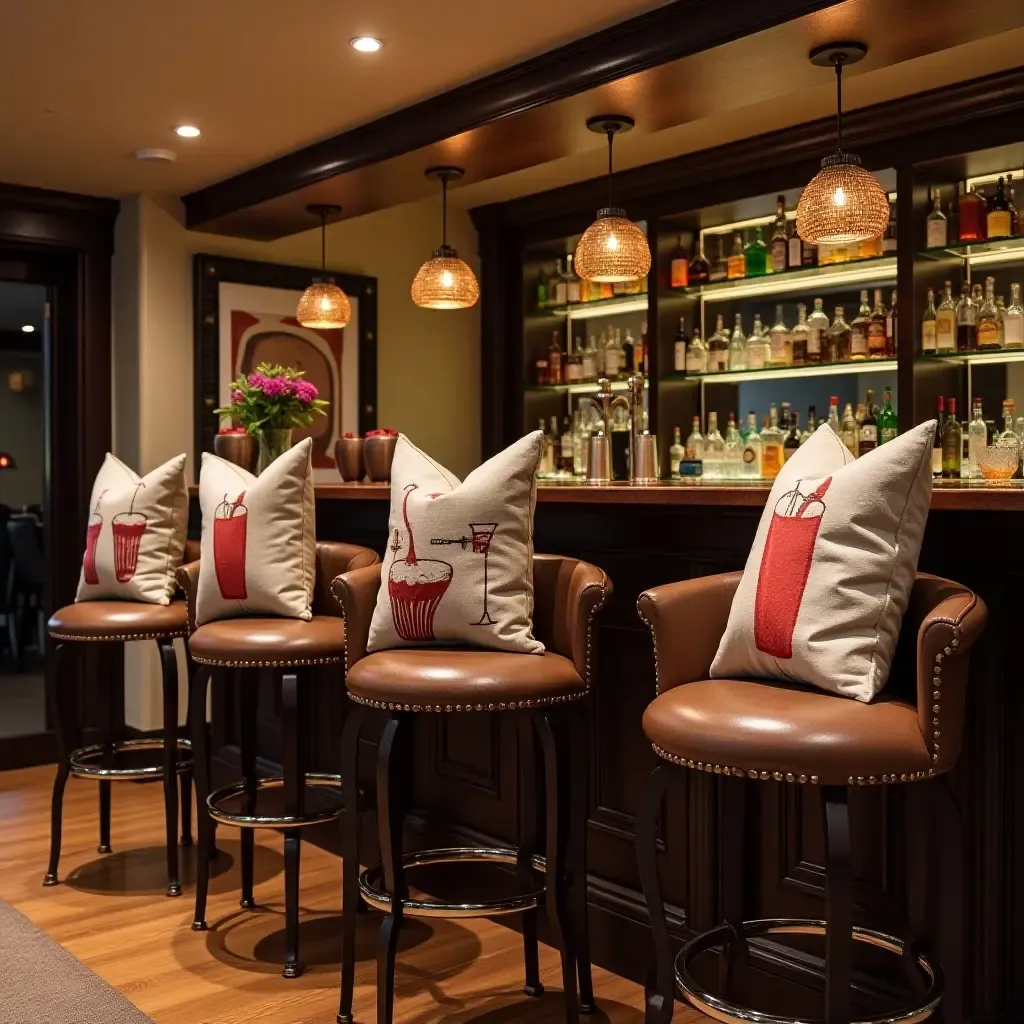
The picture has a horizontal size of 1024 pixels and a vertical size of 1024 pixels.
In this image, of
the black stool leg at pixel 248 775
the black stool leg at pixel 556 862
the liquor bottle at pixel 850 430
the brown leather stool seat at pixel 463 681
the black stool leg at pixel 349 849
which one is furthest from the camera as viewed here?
the liquor bottle at pixel 850 430

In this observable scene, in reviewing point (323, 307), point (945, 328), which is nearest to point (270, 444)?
point (323, 307)

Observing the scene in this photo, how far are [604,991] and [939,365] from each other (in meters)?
2.77

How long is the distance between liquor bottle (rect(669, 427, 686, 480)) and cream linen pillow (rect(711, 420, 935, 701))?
3.32m

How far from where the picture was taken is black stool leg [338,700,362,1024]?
8.00 feet

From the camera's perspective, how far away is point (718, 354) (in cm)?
518

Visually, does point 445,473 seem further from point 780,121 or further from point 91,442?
point 91,442

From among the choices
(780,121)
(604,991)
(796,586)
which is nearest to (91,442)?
(780,121)

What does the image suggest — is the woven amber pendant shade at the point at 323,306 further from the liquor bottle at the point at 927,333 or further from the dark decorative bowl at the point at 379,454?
the liquor bottle at the point at 927,333

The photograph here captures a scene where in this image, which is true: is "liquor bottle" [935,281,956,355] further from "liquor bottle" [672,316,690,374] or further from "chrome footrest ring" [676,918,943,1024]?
"chrome footrest ring" [676,918,943,1024]

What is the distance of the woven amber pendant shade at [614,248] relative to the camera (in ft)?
11.9

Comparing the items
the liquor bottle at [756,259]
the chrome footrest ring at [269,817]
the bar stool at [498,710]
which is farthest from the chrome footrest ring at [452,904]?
the liquor bottle at [756,259]

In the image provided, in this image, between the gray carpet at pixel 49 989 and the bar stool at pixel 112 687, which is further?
the bar stool at pixel 112 687

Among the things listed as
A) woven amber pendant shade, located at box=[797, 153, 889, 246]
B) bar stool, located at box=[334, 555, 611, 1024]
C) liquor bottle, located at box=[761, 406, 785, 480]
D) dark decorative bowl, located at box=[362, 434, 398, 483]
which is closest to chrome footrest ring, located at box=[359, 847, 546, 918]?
bar stool, located at box=[334, 555, 611, 1024]

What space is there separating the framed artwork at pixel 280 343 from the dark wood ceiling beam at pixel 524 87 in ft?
1.33
